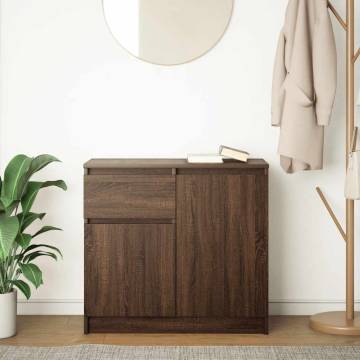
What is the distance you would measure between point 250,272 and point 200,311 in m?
0.32

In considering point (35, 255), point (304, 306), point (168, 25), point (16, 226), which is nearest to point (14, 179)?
point (16, 226)

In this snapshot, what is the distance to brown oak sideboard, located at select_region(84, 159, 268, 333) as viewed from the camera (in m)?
3.52

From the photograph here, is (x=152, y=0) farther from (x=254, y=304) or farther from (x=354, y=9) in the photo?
(x=254, y=304)

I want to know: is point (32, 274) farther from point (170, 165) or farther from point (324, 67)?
point (324, 67)

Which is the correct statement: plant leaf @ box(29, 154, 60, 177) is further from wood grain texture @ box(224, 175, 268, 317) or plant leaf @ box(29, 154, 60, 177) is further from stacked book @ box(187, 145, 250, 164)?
wood grain texture @ box(224, 175, 268, 317)

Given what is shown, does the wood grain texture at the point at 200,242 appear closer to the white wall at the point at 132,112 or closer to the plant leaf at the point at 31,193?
the white wall at the point at 132,112

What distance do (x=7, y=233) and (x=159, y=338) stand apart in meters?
0.92

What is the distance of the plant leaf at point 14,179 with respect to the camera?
11.3 feet

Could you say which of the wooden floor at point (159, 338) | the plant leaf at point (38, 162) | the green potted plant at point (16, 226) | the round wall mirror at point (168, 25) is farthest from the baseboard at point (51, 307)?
the round wall mirror at point (168, 25)

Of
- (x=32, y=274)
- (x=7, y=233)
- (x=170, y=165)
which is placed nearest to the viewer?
(x=7, y=233)

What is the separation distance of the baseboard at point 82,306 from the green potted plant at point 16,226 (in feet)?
1.07

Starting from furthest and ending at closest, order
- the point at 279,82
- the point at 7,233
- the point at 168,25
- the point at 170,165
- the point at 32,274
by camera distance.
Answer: the point at 168,25, the point at 279,82, the point at 170,165, the point at 32,274, the point at 7,233

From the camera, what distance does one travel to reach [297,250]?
394cm

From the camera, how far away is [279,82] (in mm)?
3633
